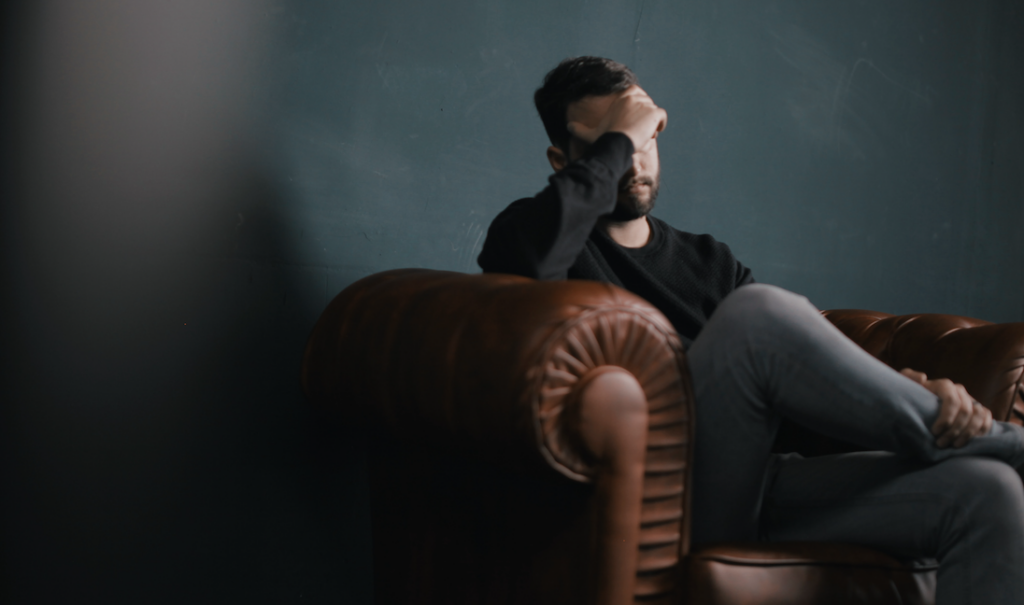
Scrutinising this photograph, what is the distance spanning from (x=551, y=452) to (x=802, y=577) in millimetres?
347

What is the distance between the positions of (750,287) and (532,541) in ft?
1.24

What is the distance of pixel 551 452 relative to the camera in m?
0.68

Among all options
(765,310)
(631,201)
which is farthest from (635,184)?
(765,310)

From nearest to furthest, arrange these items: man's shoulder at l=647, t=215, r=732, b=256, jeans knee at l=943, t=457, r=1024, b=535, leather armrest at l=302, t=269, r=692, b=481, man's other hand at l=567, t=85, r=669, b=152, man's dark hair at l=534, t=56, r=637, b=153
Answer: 1. leather armrest at l=302, t=269, r=692, b=481
2. jeans knee at l=943, t=457, r=1024, b=535
3. man's other hand at l=567, t=85, r=669, b=152
4. man's dark hair at l=534, t=56, r=637, b=153
5. man's shoulder at l=647, t=215, r=732, b=256

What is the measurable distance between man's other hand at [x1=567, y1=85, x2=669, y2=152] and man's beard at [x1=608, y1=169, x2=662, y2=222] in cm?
7

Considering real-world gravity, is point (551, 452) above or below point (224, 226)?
below

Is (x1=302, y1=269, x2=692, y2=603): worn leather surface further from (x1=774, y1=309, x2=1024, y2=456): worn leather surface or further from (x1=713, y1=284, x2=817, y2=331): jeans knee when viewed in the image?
(x1=774, y1=309, x2=1024, y2=456): worn leather surface

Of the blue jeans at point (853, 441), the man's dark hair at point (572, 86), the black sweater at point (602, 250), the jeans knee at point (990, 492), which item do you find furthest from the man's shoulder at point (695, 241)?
the jeans knee at point (990, 492)

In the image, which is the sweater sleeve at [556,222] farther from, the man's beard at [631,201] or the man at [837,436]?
the man's beard at [631,201]

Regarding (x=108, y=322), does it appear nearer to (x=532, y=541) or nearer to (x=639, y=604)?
(x=532, y=541)

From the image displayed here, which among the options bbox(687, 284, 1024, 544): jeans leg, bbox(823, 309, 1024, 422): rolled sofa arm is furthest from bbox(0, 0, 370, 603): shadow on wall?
bbox(823, 309, 1024, 422): rolled sofa arm

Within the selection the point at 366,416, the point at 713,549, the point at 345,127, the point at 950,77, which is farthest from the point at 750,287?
the point at 950,77

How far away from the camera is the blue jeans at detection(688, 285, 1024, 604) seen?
80 centimetres

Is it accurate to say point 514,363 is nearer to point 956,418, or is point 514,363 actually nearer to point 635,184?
point 956,418
